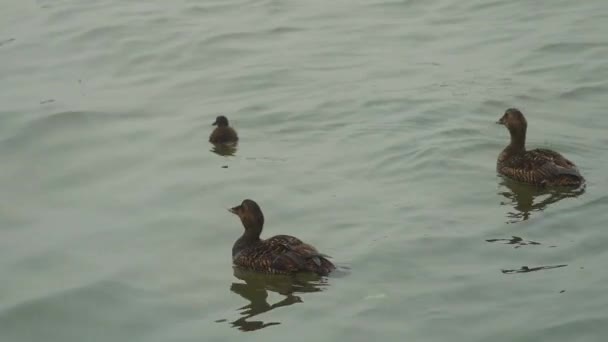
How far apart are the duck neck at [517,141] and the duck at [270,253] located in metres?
3.33

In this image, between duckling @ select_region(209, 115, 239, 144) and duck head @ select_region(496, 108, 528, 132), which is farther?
duckling @ select_region(209, 115, 239, 144)

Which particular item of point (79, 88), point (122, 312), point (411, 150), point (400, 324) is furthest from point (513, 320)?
point (79, 88)

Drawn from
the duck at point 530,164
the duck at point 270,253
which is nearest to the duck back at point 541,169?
the duck at point 530,164

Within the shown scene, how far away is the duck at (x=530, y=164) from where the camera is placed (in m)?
13.0

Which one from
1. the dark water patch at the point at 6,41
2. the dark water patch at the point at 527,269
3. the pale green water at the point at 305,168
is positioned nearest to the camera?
the pale green water at the point at 305,168

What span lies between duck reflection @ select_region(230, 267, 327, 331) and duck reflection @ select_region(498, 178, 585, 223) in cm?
234

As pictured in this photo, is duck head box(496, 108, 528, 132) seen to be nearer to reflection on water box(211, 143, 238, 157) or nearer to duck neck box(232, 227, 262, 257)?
reflection on water box(211, 143, 238, 157)

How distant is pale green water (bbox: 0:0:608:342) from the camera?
1065cm

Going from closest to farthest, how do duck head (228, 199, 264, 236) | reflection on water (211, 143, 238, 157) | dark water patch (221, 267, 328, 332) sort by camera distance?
dark water patch (221, 267, 328, 332)
duck head (228, 199, 264, 236)
reflection on water (211, 143, 238, 157)

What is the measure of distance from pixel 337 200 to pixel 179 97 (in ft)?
16.8

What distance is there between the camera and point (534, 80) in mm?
17141

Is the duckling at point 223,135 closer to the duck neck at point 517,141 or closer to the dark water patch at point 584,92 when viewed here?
the duck neck at point 517,141

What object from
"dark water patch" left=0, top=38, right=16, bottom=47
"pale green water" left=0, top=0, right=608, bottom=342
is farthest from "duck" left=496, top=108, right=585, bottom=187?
"dark water patch" left=0, top=38, right=16, bottom=47

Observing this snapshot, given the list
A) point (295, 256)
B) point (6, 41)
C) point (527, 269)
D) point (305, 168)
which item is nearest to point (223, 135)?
point (305, 168)
